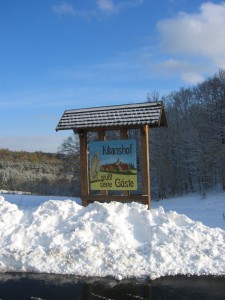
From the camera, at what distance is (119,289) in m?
6.33

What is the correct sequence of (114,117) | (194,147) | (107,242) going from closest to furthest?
(107,242)
(114,117)
(194,147)

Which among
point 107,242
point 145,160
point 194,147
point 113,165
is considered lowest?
point 107,242

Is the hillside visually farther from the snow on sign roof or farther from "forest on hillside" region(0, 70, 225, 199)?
the snow on sign roof

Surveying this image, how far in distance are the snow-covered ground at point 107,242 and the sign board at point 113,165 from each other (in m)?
2.11

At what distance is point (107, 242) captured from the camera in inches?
322

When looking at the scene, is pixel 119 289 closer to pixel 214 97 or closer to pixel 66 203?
pixel 66 203

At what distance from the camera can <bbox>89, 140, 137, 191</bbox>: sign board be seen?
11961mm

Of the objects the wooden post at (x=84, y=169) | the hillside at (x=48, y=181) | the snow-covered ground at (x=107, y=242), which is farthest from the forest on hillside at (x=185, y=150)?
the snow-covered ground at (x=107, y=242)

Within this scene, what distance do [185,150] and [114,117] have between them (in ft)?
93.6

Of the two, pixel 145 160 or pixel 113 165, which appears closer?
pixel 145 160

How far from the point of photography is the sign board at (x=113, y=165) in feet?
39.2

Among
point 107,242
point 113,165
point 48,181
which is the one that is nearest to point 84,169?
point 113,165

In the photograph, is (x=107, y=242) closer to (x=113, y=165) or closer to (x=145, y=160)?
(x=145, y=160)

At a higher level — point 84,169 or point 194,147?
point 194,147
